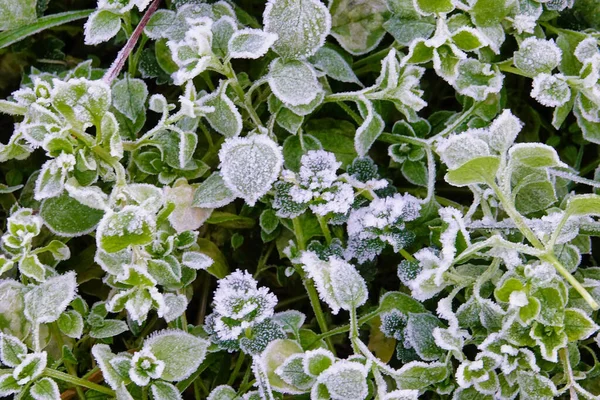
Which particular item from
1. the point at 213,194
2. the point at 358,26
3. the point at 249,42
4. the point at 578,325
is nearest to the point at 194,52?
the point at 249,42

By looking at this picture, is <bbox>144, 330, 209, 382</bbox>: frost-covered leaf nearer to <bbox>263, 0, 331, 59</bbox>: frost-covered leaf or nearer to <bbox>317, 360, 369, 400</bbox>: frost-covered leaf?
<bbox>317, 360, 369, 400</bbox>: frost-covered leaf

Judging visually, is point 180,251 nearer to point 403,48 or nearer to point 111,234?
point 111,234

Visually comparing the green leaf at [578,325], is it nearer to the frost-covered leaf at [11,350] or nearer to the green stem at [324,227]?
the green stem at [324,227]

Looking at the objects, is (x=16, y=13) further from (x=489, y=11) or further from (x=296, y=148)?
(x=489, y=11)

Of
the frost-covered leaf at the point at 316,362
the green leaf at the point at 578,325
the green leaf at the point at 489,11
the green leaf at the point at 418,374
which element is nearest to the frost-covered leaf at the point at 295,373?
the frost-covered leaf at the point at 316,362

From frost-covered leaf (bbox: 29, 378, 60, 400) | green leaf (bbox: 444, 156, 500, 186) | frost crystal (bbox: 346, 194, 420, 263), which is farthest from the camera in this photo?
frost crystal (bbox: 346, 194, 420, 263)

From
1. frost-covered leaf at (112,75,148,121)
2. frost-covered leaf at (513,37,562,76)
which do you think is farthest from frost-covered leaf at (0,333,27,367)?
frost-covered leaf at (513,37,562,76)

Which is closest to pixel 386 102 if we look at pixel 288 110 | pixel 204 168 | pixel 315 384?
pixel 288 110
